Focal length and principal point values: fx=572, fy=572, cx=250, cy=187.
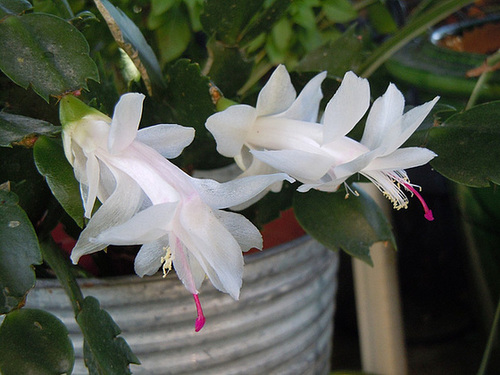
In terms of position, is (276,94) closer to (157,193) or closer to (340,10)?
(157,193)

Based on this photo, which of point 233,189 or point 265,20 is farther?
point 265,20

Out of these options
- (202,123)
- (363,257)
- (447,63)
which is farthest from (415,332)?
(202,123)

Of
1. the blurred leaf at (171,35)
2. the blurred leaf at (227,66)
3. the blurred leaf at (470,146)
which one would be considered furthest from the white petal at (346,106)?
the blurred leaf at (171,35)

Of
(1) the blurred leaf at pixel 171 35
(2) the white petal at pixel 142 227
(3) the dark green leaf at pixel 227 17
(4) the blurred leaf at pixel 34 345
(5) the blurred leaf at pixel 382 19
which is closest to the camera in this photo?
(2) the white petal at pixel 142 227

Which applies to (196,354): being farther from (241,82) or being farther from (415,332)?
(415,332)

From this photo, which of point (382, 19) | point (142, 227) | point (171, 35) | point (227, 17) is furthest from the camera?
point (382, 19)

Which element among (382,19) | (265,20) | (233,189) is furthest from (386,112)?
(382,19)

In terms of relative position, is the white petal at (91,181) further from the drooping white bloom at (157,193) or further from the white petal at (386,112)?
the white petal at (386,112)

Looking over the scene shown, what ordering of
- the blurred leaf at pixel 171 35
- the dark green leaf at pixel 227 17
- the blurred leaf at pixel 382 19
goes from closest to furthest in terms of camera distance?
the dark green leaf at pixel 227 17
the blurred leaf at pixel 171 35
the blurred leaf at pixel 382 19
